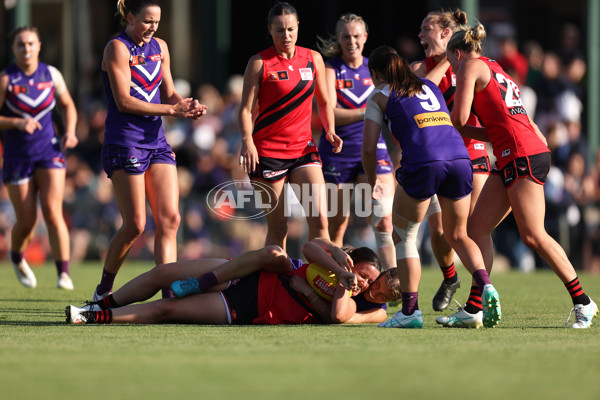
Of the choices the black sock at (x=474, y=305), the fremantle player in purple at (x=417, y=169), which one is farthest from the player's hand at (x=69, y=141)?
the black sock at (x=474, y=305)

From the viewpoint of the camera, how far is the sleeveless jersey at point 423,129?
684 cm

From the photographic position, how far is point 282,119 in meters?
8.45

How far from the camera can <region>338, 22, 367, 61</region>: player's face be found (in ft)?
30.3

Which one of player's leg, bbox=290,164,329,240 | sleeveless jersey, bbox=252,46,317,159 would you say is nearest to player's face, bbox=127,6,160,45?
sleeveless jersey, bbox=252,46,317,159

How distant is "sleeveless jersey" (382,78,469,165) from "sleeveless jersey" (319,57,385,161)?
2.34 metres

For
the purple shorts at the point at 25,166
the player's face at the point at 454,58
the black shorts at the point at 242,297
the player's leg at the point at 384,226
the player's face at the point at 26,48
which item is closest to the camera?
the black shorts at the point at 242,297

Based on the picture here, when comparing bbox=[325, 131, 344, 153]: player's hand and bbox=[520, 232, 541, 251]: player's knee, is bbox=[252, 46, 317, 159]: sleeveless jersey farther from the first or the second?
bbox=[520, 232, 541, 251]: player's knee

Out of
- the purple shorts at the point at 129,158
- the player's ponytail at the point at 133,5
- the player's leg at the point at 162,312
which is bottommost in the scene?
the player's leg at the point at 162,312

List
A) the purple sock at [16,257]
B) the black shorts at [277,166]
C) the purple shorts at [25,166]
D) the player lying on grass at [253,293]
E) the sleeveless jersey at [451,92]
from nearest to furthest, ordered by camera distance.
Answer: the player lying on grass at [253,293], the sleeveless jersey at [451,92], the black shorts at [277,166], the purple shorts at [25,166], the purple sock at [16,257]

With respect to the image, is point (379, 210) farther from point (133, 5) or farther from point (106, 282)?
point (133, 5)

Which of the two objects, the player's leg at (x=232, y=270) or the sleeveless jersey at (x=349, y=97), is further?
the sleeveless jersey at (x=349, y=97)

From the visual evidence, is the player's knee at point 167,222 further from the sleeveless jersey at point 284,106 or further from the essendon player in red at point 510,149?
the essendon player in red at point 510,149

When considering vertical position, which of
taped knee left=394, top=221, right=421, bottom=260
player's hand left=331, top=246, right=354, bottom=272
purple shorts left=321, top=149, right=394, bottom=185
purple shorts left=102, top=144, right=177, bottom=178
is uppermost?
purple shorts left=102, top=144, right=177, bottom=178

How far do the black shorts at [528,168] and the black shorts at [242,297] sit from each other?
198 cm
